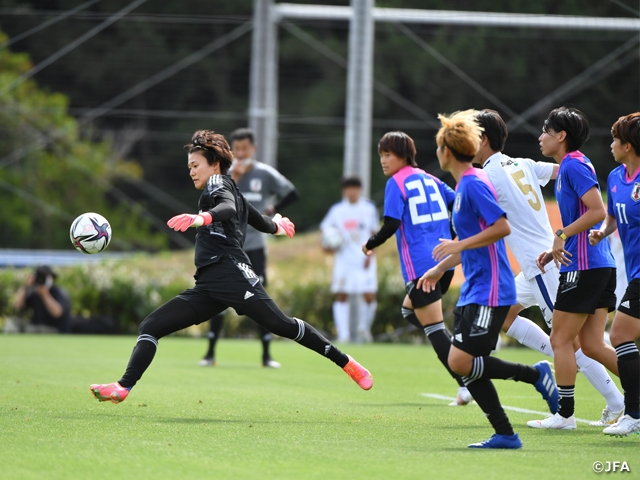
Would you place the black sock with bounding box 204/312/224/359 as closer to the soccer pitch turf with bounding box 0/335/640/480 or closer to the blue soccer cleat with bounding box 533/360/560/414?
the soccer pitch turf with bounding box 0/335/640/480

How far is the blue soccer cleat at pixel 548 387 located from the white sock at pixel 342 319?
28.6 ft

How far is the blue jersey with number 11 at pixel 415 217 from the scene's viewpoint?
7.22m

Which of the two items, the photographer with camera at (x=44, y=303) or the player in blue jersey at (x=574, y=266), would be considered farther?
the photographer with camera at (x=44, y=303)

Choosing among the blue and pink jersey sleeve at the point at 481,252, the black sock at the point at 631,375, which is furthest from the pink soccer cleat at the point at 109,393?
the black sock at the point at 631,375

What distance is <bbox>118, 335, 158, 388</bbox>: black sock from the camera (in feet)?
20.9

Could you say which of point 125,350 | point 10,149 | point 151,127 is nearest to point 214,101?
point 151,127

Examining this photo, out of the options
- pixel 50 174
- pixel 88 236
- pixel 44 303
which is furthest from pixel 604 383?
pixel 50 174

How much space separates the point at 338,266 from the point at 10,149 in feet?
42.8

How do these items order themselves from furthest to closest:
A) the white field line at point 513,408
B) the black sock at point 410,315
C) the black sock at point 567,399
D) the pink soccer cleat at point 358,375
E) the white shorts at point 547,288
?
the black sock at point 410,315 → the pink soccer cleat at point 358,375 → the white field line at point 513,408 → the white shorts at point 547,288 → the black sock at point 567,399

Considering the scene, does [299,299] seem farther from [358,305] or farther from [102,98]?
[102,98]

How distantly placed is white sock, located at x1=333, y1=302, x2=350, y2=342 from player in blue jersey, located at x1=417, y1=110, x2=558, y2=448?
9.80m

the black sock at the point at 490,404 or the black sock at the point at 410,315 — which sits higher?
the black sock at the point at 410,315

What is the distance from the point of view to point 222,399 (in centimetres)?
752

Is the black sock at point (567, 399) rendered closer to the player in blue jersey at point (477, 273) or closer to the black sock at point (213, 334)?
the player in blue jersey at point (477, 273)
